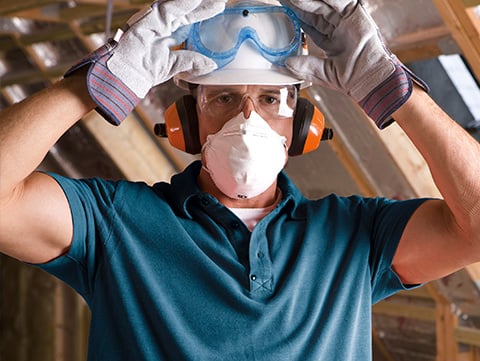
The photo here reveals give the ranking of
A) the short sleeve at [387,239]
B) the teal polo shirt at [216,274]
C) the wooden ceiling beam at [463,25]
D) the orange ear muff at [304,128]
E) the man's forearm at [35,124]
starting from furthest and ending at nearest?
1. the wooden ceiling beam at [463,25]
2. the orange ear muff at [304,128]
3. the short sleeve at [387,239]
4. the teal polo shirt at [216,274]
5. the man's forearm at [35,124]

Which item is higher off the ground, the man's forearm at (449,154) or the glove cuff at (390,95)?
the glove cuff at (390,95)

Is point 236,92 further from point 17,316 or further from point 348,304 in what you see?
point 17,316

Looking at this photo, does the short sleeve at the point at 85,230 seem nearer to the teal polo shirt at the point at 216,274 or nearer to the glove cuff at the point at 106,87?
the teal polo shirt at the point at 216,274

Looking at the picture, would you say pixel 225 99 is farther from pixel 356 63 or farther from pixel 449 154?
pixel 449 154

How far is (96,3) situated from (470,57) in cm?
160

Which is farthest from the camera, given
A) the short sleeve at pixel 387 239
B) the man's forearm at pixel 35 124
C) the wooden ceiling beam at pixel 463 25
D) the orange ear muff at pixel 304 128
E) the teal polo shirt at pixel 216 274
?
the wooden ceiling beam at pixel 463 25

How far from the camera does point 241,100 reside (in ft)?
6.33

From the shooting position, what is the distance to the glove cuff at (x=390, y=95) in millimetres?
1808

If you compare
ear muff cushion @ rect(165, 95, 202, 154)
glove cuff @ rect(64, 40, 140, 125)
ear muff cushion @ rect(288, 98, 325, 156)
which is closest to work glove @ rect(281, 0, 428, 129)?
ear muff cushion @ rect(288, 98, 325, 156)

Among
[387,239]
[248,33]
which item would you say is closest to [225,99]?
[248,33]

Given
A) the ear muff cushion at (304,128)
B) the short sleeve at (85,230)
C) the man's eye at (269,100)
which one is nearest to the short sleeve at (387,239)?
the ear muff cushion at (304,128)

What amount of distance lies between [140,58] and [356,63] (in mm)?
488

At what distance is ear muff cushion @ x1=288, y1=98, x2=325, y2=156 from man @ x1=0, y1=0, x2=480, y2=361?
51 millimetres

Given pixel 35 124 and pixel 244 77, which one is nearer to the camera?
pixel 35 124
